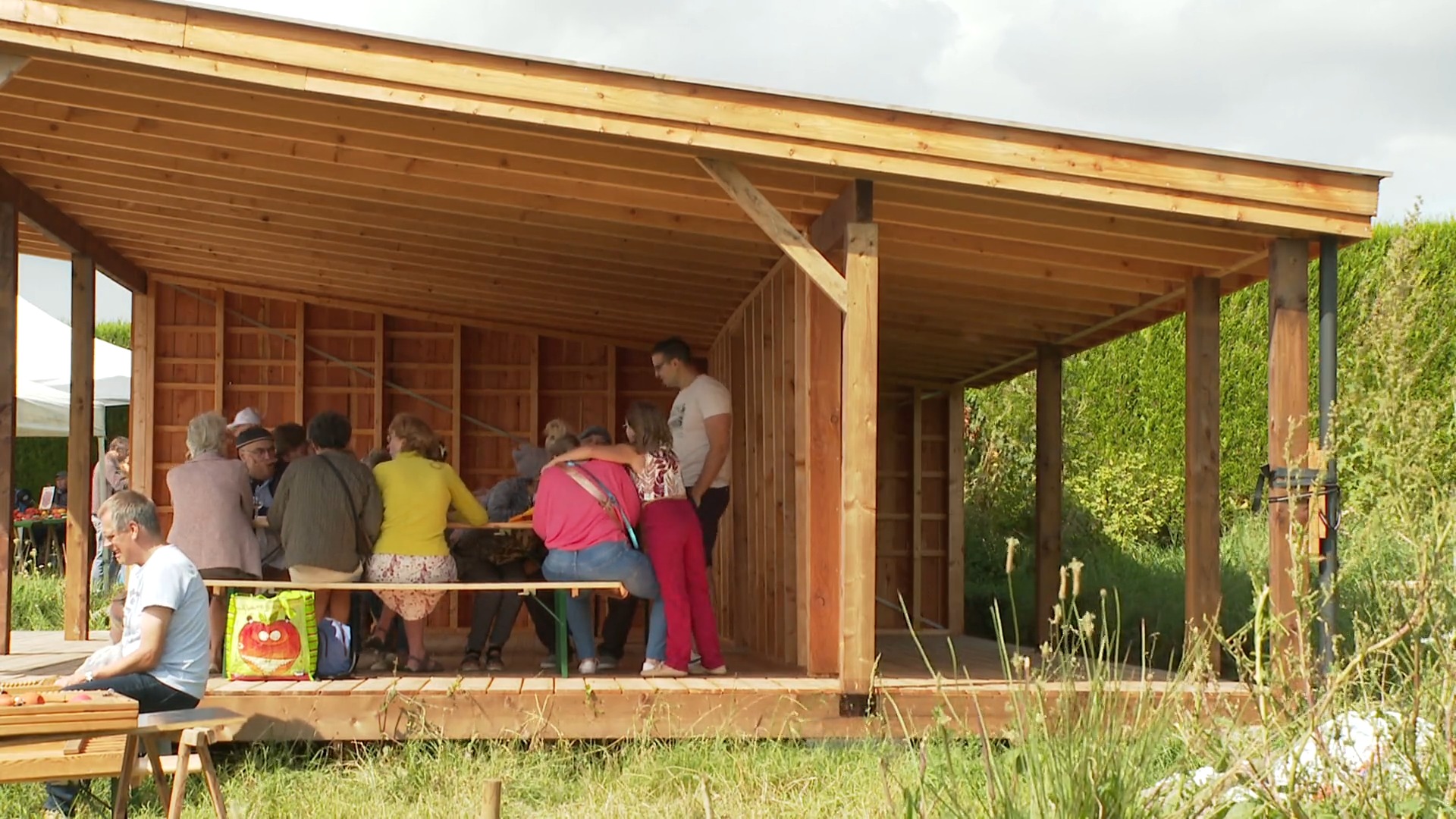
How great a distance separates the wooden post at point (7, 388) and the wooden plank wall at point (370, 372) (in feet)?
12.3

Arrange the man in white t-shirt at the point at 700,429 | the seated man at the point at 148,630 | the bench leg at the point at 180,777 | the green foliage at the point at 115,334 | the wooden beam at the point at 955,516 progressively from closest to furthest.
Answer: the bench leg at the point at 180,777 < the seated man at the point at 148,630 < the man in white t-shirt at the point at 700,429 < the wooden beam at the point at 955,516 < the green foliage at the point at 115,334

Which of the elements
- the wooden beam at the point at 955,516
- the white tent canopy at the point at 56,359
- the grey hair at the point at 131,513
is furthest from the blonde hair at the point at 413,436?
the white tent canopy at the point at 56,359

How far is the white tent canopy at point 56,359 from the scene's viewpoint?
1504cm

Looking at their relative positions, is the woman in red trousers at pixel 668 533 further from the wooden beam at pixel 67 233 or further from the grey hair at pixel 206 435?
the wooden beam at pixel 67 233

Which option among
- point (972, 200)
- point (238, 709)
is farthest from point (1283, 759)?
point (238, 709)

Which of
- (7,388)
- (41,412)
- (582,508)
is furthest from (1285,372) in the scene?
(41,412)

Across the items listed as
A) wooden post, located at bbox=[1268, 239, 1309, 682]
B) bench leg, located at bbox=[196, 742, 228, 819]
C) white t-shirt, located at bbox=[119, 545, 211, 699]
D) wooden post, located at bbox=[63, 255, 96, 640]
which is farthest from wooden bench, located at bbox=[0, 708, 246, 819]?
wooden post, located at bbox=[63, 255, 96, 640]

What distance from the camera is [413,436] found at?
7.55 metres

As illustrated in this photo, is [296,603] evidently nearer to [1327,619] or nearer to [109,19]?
[109,19]

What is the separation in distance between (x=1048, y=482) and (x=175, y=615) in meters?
6.78

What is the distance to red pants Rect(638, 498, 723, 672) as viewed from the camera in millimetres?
7191

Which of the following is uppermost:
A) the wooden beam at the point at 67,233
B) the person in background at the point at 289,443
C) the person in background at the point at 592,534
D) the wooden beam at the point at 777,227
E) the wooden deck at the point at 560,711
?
the wooden beam at the point at 67,233

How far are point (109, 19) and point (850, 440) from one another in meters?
3.49

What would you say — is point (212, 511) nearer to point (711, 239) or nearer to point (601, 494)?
point (601, 494)
